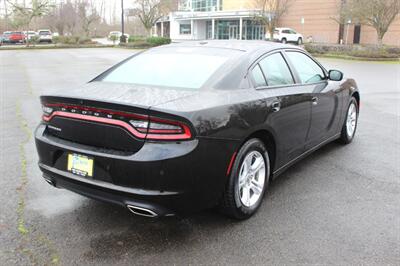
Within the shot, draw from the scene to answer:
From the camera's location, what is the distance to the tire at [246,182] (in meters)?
3.31

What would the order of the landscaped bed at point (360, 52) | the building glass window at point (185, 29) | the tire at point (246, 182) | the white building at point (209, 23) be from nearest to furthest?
1. the tire at point (246, 182)
2. the landscaped bed at point (360, 52)
3. the white building at point (209, 23)
4. the building glass window at point (185, 29)

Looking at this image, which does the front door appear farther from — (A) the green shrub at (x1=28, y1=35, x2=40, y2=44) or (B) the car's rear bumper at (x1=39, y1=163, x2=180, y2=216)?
(B) the car's rear bumper at (x1=39, y1=163, x2=180, y2=216)

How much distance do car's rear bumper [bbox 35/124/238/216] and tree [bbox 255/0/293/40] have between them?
141ft

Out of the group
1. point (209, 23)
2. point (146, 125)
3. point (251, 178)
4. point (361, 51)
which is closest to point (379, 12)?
point (361, 51)

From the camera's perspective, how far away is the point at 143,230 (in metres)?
3.36

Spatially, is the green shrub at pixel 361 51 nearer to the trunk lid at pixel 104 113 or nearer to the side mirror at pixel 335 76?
the side mirror at pixel 335 76

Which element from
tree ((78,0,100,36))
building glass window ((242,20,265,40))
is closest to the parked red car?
tree ((78,0,100,36))

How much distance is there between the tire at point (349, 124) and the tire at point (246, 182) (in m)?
2.57

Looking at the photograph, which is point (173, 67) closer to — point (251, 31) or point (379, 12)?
point (379, 12)

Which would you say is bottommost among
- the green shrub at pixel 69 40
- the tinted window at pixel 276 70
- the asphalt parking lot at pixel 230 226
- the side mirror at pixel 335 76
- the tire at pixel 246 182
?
the asphalt parking lot at pixel 230 226

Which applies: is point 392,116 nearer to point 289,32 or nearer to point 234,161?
point 234,161

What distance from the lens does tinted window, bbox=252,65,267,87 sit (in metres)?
3.75

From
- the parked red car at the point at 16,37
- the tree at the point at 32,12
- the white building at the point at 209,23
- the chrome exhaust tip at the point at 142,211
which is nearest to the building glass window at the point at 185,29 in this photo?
the white building at the point at 209,23

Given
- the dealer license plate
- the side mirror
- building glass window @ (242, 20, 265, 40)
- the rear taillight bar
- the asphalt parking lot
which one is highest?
building glass window @ (242, 20, 265, 40)
